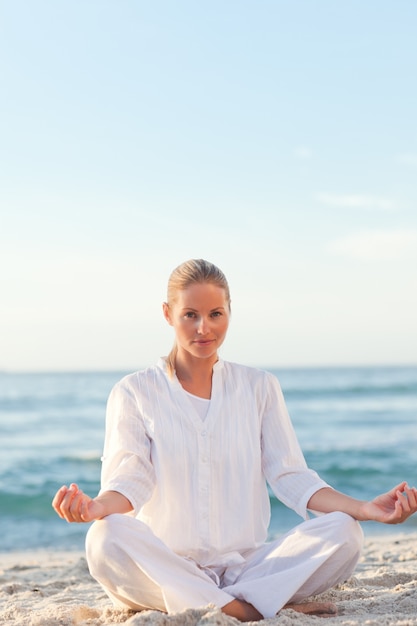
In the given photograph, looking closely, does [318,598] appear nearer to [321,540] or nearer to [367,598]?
[367,598]

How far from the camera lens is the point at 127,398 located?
372cm

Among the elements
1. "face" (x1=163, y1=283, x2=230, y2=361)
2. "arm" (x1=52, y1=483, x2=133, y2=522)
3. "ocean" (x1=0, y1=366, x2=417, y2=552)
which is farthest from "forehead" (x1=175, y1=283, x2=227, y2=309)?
"ocean" (x1=0, y1=366, x2=417, y2=552)

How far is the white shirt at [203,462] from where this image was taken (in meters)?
3.55

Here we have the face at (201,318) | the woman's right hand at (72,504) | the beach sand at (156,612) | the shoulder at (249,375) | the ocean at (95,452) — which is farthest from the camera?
the ocean at (95,452)

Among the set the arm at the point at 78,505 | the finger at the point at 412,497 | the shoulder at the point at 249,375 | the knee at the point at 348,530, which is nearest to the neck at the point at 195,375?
the shoulder at the point at 249,375

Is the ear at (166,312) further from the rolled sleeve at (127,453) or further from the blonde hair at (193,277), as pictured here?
the rolled sleeve at (127,453)

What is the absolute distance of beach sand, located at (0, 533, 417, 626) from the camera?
10.6 feet

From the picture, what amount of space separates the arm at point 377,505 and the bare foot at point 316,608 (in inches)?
15.9

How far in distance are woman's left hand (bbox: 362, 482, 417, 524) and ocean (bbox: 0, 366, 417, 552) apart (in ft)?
15.3

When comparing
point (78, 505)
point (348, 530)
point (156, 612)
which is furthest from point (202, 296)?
point (156, 612)

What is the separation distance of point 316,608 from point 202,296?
143 cm

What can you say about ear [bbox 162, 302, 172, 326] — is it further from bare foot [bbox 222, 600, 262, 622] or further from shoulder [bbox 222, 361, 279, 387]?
bare foot [bbox 222, 600, 262, 622]

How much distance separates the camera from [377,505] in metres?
3.33

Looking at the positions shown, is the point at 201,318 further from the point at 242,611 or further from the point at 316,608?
the point at 316,608
